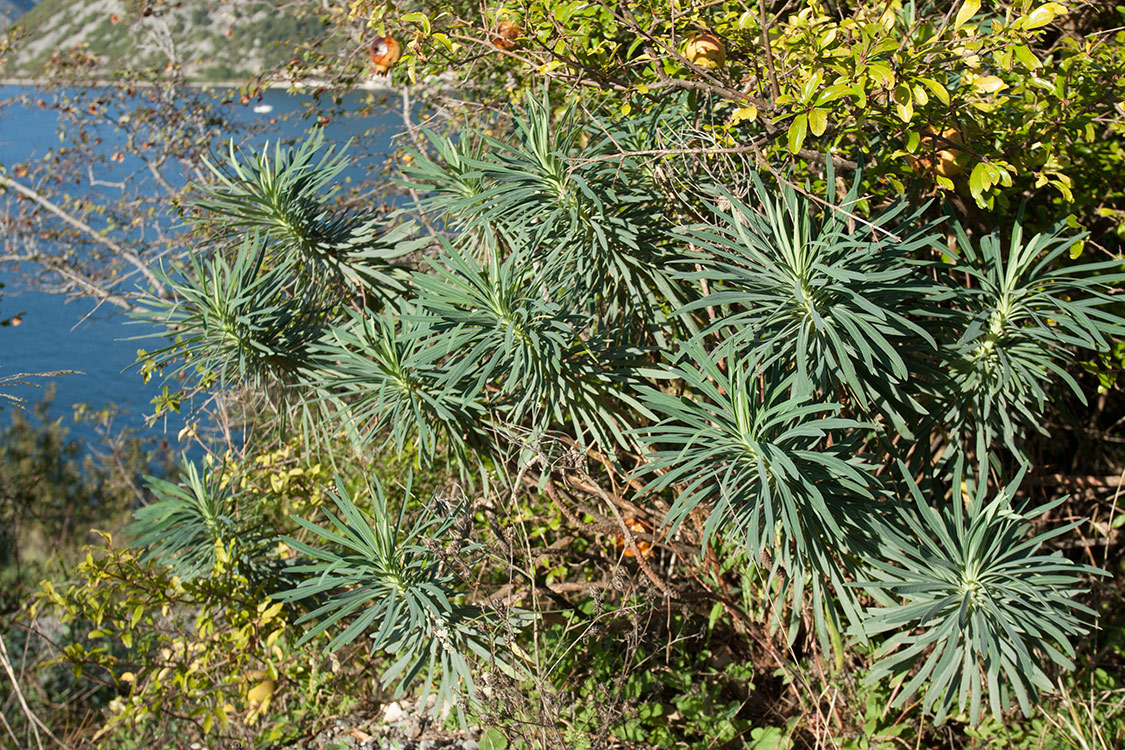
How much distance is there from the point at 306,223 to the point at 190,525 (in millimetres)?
1114

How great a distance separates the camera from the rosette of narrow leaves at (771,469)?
6.40 ft

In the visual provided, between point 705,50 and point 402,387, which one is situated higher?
point 705,50

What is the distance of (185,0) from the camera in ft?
21.6

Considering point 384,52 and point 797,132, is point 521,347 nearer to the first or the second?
point 797,132

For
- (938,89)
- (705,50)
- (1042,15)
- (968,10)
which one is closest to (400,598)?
(705,50)

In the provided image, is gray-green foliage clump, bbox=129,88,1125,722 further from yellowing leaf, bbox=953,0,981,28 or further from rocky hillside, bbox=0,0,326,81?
rocky hillside, bbox=0,0,326,81

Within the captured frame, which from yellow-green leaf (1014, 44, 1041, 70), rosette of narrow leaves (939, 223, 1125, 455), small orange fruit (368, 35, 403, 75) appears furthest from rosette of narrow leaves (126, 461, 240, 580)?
yellow-green leaf (1014, 44, 1041, 70)

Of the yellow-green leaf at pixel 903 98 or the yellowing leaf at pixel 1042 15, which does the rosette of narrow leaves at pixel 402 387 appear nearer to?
the yellow-green leaf at pixel 903 98

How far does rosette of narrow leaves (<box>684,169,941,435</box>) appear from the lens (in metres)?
1.99

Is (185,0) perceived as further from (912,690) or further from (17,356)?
(17,356)

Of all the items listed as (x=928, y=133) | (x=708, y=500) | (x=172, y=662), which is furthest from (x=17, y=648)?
(x=928, y=133)

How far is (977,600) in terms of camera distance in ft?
6.72

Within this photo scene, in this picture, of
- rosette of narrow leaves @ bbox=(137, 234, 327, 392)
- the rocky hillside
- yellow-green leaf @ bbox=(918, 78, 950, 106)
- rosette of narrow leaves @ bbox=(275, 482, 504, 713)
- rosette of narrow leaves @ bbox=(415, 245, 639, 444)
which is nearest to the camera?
yellow-green leaf @ bbox=(918, 78, 950, 106)

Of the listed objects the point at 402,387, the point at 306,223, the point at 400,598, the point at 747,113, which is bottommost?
the point at 400,598
